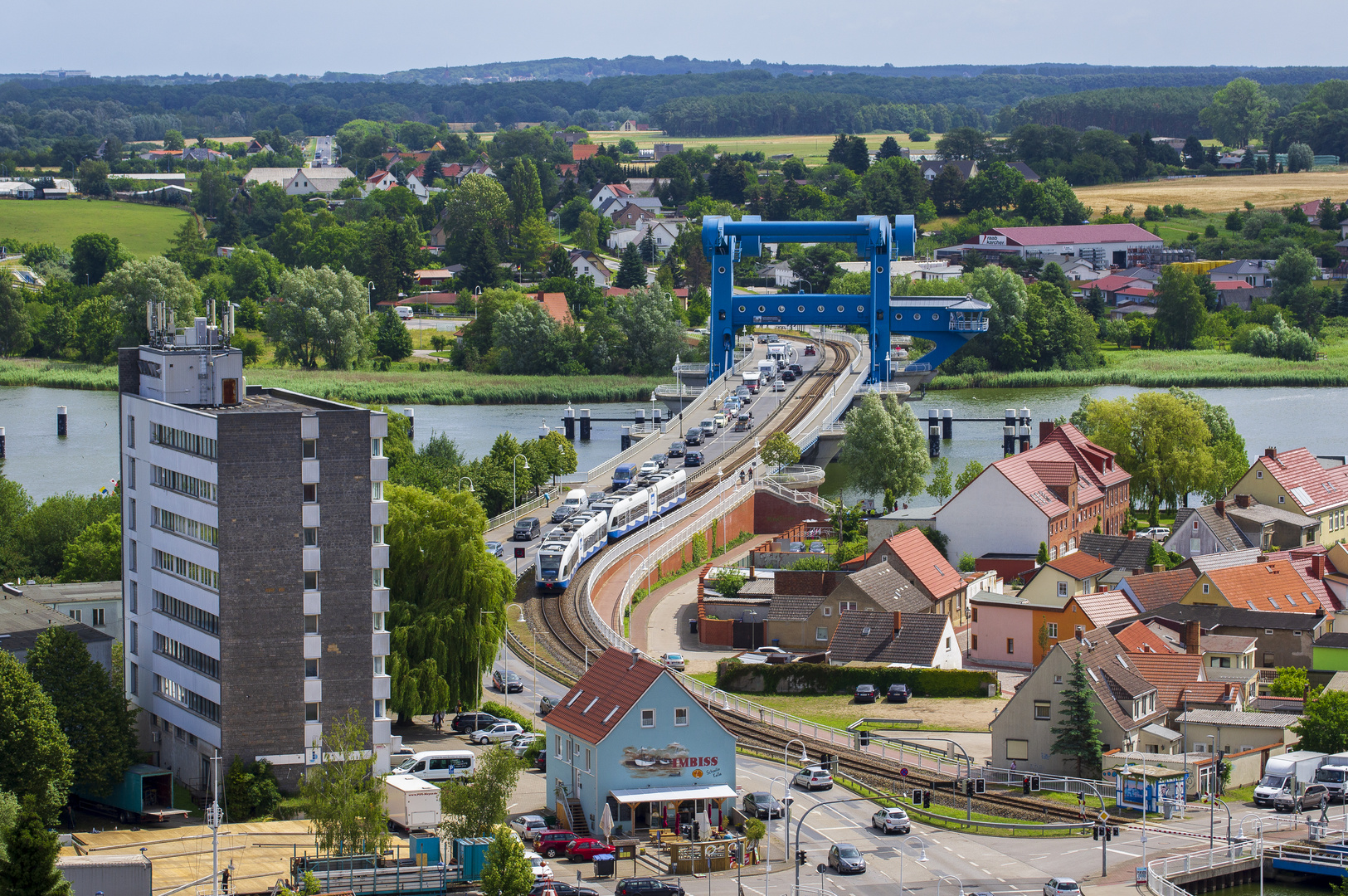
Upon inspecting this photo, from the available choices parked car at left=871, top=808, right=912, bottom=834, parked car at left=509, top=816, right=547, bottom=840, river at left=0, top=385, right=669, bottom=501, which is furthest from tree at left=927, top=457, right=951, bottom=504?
parked car at left=509, top=816, right=547, bottom=840

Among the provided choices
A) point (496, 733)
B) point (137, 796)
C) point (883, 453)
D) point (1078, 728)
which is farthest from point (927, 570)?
point (137, 796)

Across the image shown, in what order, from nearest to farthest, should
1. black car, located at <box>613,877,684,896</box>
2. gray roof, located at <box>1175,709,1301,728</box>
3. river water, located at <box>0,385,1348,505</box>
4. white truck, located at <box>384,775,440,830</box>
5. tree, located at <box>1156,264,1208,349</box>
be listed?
black car, located at <box>613,877,684,896</box>, white truck, located at <box>384,775,440,830</box>, gray roof, located at <box>1175,709,1301,728</box>, river water, located at <box>0,385,1348,505</box>, tree, located at <box>1156,264,1208,349</box>

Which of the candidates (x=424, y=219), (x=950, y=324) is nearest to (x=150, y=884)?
(x=950, y=324)

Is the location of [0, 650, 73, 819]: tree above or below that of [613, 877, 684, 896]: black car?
above

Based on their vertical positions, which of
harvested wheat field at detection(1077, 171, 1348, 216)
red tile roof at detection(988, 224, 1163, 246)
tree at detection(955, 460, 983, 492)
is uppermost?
harvested wheat field at detection(1077, 171, 1348, 216)

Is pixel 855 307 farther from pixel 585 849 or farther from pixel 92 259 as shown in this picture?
pixel 585 849

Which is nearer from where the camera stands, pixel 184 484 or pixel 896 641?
pixel 184 484

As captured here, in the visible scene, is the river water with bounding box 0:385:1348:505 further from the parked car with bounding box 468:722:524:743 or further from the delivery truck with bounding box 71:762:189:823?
the delivery truck with bounding box 71:762:189:823
